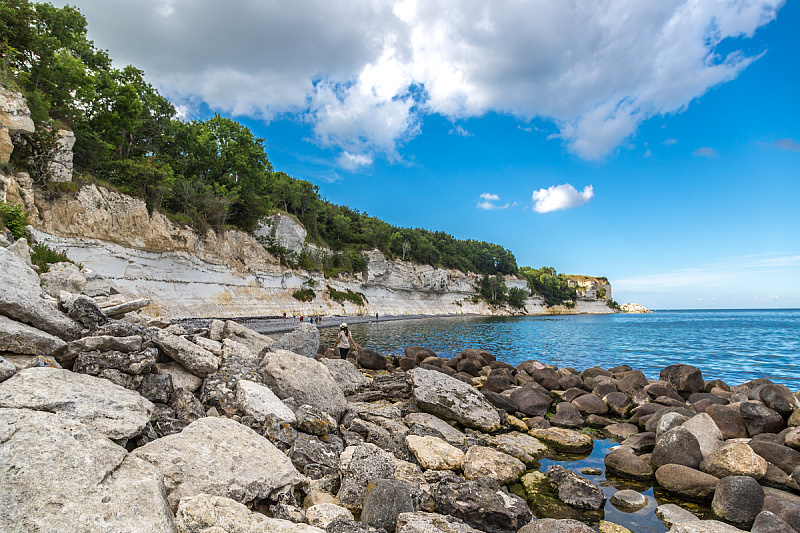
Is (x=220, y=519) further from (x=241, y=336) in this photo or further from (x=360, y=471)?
(x=241, y=336)

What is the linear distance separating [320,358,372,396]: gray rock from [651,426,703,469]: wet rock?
7.45 metres

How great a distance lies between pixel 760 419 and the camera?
8.23 metres

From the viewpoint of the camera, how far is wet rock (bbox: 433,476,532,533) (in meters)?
5.00

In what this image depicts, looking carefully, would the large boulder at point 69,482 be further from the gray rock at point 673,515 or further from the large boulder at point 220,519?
the gray rock at point 673,515

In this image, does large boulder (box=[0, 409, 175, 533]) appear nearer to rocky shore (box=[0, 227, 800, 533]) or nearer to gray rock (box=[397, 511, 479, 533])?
rocky shore (box=[0, 227, 800, 533])

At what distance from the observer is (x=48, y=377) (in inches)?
189

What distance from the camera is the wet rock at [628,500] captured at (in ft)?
19.1

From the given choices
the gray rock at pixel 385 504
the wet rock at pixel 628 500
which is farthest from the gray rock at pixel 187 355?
the wet rock at pixel 628 500

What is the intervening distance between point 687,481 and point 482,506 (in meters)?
3.92

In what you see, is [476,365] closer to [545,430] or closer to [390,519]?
[545,430]

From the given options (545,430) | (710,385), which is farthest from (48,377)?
(710,385)

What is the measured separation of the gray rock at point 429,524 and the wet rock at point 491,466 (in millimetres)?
1568

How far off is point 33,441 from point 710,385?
17169 mm

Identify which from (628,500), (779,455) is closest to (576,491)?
(628,500)
